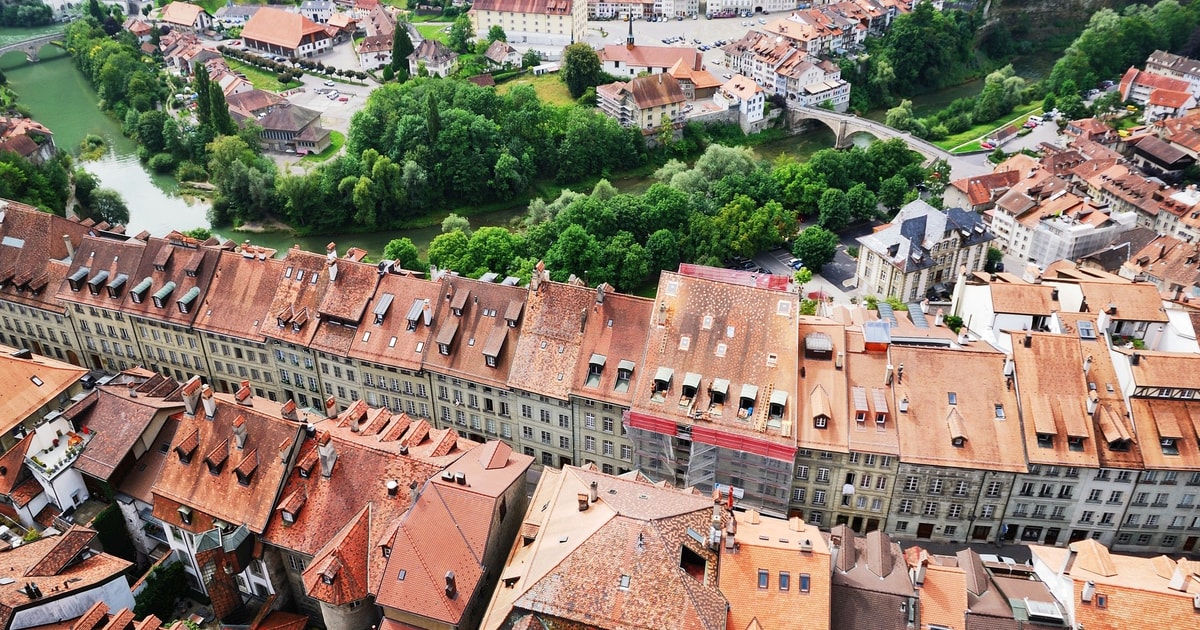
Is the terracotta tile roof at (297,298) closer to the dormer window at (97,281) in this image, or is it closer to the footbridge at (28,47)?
the dormer window at (97,281)

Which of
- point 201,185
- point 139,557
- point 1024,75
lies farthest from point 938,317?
point 1024,75

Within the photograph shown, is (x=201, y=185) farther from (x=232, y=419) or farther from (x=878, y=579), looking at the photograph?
(x=878, y=579)

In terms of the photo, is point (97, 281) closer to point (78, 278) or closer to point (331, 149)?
point (78, 278)

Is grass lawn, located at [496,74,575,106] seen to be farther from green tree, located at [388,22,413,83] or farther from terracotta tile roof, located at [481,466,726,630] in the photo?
terracotta tile roof, located at [481,466,726,630]

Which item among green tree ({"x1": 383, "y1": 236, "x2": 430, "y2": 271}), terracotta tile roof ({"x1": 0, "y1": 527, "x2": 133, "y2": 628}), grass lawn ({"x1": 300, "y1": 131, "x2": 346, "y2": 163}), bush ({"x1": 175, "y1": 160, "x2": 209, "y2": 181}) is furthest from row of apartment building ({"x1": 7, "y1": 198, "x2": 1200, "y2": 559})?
grass lawn ({"x1": 300, "y1": 131, "x2": 346, "y2": 163})

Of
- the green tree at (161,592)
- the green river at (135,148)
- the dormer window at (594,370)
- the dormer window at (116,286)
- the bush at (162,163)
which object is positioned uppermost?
the dormer window at (594,370)

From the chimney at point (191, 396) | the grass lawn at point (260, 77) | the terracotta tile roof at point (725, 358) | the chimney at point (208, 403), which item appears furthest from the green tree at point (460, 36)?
the chimney at point (208, 403)
